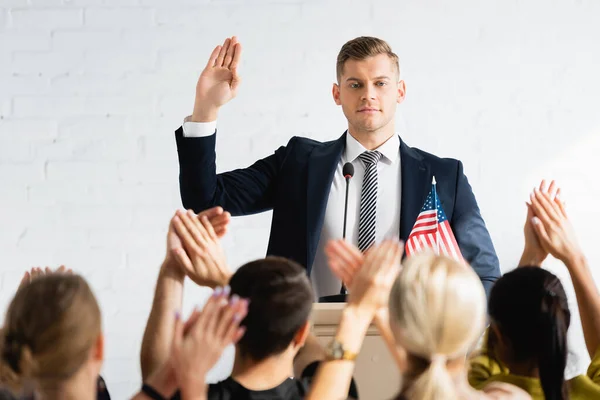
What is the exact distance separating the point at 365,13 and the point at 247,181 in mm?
1162

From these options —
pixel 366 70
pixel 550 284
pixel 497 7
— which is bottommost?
pixel 550 284

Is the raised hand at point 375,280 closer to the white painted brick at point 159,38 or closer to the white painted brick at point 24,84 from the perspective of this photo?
the white painted brick at point 159,38

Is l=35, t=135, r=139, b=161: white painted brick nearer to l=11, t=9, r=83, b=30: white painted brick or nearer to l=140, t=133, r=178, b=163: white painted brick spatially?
l=140, t=133, r=178, b=163: white painted brick

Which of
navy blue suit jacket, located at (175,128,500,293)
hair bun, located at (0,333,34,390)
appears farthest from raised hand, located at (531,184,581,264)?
hair bun, located at (0,333,34,390)

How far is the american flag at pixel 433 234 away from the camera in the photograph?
2.46m

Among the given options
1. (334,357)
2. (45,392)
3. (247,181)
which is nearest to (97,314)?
(45,392)

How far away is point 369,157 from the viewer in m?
2.77

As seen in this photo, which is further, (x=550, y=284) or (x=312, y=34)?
(x=312, y=34)

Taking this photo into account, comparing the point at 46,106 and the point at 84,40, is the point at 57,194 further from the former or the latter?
the point at 84,40

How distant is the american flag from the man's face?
13.4 inches

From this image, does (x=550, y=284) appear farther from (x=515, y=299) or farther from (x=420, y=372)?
(x=420, y=372)

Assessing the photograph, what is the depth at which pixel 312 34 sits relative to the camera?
146 inches

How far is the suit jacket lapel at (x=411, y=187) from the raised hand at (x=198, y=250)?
104 centimetres

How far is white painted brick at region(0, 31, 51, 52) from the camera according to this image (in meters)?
3.81
